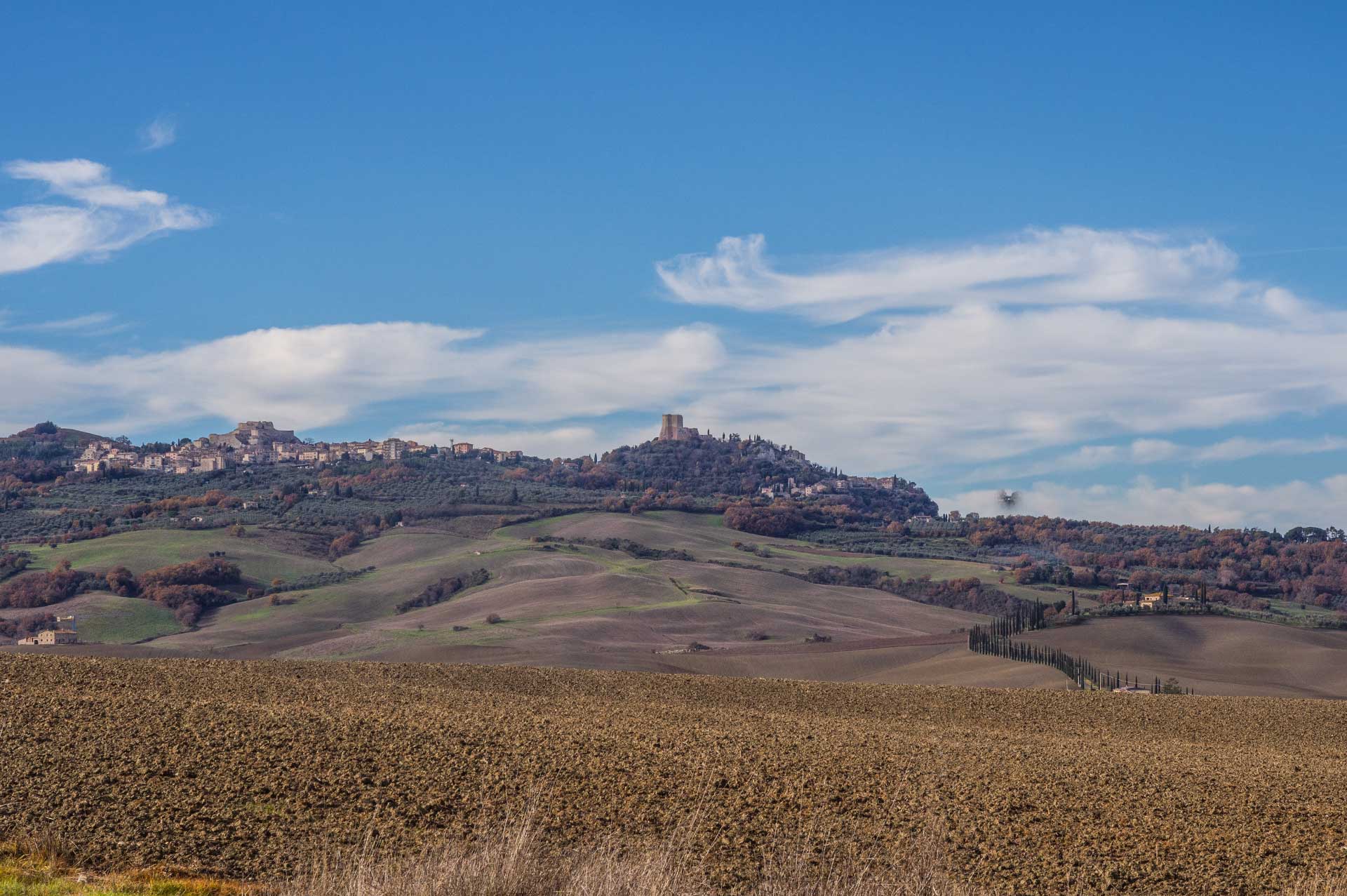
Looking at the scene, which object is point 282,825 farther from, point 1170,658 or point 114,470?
point 114,470

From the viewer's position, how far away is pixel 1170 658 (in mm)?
63844

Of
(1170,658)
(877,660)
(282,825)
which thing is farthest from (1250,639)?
(282,825)

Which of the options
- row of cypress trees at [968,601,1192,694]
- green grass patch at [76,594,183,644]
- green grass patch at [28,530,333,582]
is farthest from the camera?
green grass patch at [28,530,333,582]

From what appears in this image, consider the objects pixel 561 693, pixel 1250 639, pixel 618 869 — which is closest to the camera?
pixel 618 869

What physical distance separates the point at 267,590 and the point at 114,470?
78852 mm

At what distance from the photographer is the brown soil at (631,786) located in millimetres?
16781

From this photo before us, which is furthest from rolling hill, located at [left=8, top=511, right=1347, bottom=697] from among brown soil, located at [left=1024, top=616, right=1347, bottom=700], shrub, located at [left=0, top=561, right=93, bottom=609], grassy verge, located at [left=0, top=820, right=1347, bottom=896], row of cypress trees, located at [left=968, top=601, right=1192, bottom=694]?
grassy verge, located at [left=0, top=820, right=1347, bottom=896]

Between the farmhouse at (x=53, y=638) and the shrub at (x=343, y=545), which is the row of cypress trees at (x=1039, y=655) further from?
the shrub at (x=343, y=545)

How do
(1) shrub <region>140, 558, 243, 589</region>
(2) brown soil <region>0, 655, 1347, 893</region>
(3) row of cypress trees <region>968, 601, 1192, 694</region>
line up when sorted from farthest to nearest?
(1) shrub <region>140, 558, 243, 589</region> < (3) row of cypress trees <region>968, 601, 1192, 694</region> < (2) brown soil <region>0, 655, 1347, 893</region>

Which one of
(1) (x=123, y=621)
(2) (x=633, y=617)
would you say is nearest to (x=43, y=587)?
(1) (x=123, y=621)

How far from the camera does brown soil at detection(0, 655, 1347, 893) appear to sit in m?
16.8

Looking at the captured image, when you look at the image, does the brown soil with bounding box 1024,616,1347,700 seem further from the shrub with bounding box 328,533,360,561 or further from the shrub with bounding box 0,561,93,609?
the shrub with bounding box 328,533,360,561

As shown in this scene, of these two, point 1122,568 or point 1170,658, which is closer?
point 1170,658

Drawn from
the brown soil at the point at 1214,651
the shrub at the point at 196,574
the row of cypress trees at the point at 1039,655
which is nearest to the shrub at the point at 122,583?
the shrub at the point at 196,574
